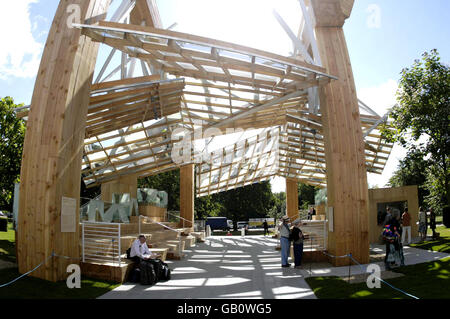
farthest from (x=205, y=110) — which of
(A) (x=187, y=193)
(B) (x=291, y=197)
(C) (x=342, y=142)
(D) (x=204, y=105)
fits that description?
(B) (x=291, y=197)

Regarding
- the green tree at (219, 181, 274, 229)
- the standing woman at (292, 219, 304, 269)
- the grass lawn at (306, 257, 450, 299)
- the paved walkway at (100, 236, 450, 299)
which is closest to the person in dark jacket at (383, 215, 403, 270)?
the grass lawn at (306, 257, 450, 299)

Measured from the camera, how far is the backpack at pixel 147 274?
8242 millimetres

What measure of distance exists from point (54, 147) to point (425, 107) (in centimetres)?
1147

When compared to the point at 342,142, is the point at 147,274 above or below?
below

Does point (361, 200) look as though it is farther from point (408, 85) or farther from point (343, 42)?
point (408, 85)

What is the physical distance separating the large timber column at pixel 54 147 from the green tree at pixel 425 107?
35.0 feet

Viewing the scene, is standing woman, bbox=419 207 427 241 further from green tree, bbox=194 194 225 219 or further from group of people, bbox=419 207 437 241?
green tree, bbox=194 194 225 219

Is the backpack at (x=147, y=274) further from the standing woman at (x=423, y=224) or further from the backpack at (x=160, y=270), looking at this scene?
the standing woman at (x=423, y=224)

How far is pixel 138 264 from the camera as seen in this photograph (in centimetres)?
875

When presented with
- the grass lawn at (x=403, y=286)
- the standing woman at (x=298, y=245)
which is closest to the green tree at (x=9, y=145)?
the standing woman at (x=298, y=245)

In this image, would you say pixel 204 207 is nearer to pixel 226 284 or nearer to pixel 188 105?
pixel 188 105

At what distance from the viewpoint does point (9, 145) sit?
19188 mm

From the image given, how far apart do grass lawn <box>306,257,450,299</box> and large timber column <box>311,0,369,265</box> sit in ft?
5.91
